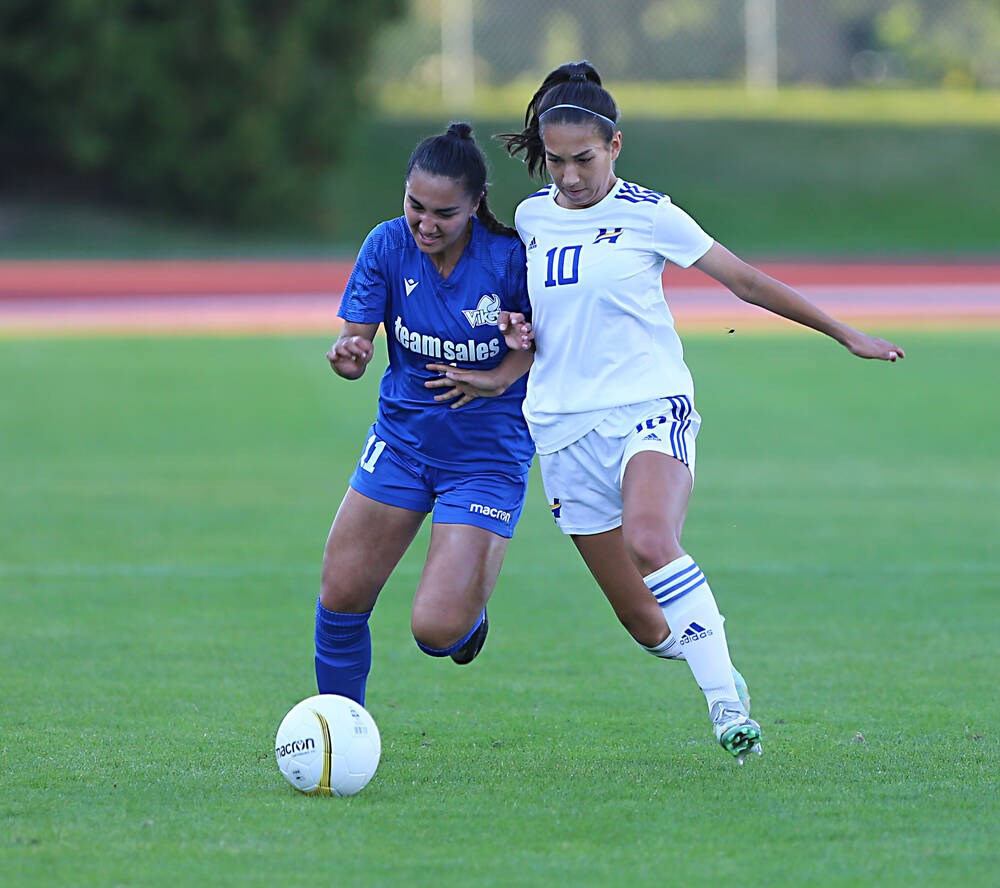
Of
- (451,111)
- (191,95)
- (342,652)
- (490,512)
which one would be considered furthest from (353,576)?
(451,111)

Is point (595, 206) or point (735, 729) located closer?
point (735, 729)

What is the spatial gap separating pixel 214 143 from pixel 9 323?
13.7 meters

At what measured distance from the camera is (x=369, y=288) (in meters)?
5.47

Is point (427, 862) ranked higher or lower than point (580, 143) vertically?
lower

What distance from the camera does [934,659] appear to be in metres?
6.82

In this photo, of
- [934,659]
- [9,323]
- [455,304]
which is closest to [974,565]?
[934,659]

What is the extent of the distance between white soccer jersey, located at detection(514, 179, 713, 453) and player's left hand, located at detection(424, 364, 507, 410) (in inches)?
6.8

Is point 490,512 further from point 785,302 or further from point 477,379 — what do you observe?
point 785,302

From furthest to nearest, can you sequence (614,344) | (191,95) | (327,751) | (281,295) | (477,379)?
(191,95)
(281,295)
(477,379)
(614,344)
(327,751)

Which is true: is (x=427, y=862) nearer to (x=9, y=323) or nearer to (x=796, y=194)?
(x=9, y=323)

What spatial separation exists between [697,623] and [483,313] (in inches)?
49.4

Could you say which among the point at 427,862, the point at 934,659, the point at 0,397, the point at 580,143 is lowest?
the point at 0,397

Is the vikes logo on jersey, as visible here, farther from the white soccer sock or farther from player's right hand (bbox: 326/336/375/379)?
the white soccer sock

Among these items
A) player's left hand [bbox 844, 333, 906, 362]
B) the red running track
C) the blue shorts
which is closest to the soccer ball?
the blue shorts
